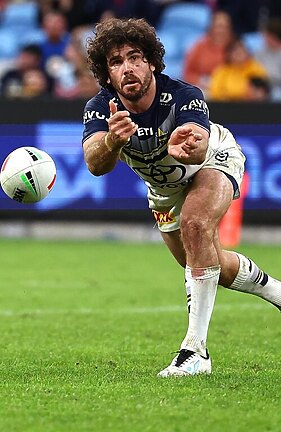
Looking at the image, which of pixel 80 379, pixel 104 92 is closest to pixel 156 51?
pixel 104 92

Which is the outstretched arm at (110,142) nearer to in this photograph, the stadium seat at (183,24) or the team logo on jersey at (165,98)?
the team logo on jersey at (165,98)

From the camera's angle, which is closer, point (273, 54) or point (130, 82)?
point (130, 82)

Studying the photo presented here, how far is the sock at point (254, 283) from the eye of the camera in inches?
286

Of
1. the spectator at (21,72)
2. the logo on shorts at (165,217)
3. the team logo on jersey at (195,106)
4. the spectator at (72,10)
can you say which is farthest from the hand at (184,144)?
the spectator at (72,10)

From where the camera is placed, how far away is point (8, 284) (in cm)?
1160

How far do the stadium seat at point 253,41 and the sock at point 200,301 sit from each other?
13.0 m

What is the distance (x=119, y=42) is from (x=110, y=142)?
76 centimetres

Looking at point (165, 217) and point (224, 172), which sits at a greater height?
point (224, 172)

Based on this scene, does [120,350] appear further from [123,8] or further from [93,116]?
[123,8]

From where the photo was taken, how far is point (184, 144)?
6070 millimetres

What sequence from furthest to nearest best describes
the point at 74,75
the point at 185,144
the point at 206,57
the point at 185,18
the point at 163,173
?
the point at 185,18
the point at 74,75
the point at 206,57
the point at 163,173
the point at 185,144

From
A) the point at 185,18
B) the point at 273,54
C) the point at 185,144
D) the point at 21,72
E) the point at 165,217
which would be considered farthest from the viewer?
the point at 185,18

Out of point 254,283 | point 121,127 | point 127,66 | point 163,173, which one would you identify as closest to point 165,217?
point 163,173

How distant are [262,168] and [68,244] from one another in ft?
9.90
